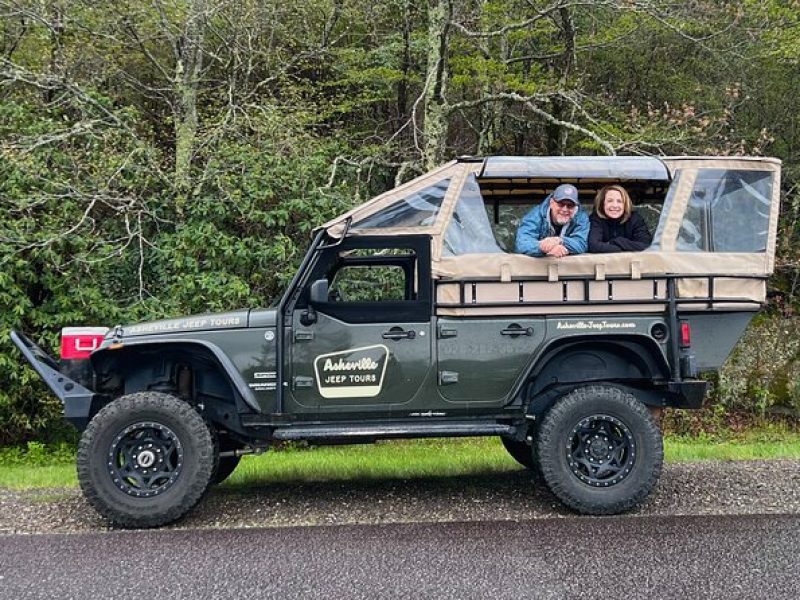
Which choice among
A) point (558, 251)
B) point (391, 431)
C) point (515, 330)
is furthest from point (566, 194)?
point (391, 431)

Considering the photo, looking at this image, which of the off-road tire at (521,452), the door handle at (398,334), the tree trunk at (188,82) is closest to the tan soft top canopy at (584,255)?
the door handle at (398,334)

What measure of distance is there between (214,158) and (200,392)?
6.00 metres

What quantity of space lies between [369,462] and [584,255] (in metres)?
3.21

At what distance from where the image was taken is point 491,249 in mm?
5457

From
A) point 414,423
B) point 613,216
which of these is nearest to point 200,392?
point 414,423

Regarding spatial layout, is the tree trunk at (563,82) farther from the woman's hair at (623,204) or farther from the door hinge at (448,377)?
the door hinge at (448,377)

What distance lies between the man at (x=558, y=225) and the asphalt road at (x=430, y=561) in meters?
1.89

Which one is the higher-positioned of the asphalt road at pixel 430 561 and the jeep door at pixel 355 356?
the jeep door at pixel 355 356

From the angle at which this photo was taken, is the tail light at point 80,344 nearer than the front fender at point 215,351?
No

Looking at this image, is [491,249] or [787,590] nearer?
[787,590]

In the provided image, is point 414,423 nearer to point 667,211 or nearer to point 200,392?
point 200,392

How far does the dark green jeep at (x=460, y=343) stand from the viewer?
5277 millimetres

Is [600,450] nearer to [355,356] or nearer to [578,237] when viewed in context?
[578,237]

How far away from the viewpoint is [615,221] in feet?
19.5
